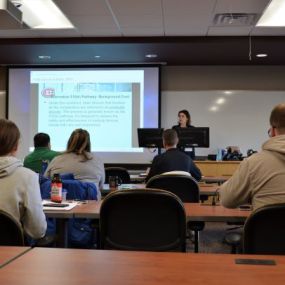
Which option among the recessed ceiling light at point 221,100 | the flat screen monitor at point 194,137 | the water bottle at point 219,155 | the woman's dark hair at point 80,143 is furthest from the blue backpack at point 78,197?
the recessed ceiling light at point 221,100

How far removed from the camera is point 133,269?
1.33 meters

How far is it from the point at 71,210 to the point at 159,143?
3159 millimetres

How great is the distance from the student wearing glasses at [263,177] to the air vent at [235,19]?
3.51 metres

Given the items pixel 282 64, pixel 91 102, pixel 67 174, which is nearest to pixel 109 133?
pixel 91 102

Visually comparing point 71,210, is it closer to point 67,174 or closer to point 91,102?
point 67,174

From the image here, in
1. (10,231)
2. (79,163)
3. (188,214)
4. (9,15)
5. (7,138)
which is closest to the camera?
(10,231)

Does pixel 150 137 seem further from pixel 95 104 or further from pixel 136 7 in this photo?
pixel 95 104

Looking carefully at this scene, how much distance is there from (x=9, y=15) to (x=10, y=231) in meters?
3.60

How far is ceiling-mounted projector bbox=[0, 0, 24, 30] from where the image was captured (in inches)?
182

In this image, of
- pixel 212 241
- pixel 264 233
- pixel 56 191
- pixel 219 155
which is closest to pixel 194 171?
pixel 212 241

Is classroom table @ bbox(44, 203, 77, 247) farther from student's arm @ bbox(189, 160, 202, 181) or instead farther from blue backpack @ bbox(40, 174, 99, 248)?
student's arm @ bbox(189, 160, 202, 181)

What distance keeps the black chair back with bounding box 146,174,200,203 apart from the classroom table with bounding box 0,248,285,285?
1.99 meters

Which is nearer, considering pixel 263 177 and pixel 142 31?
pixel 263 177

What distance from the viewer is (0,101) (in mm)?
8234
